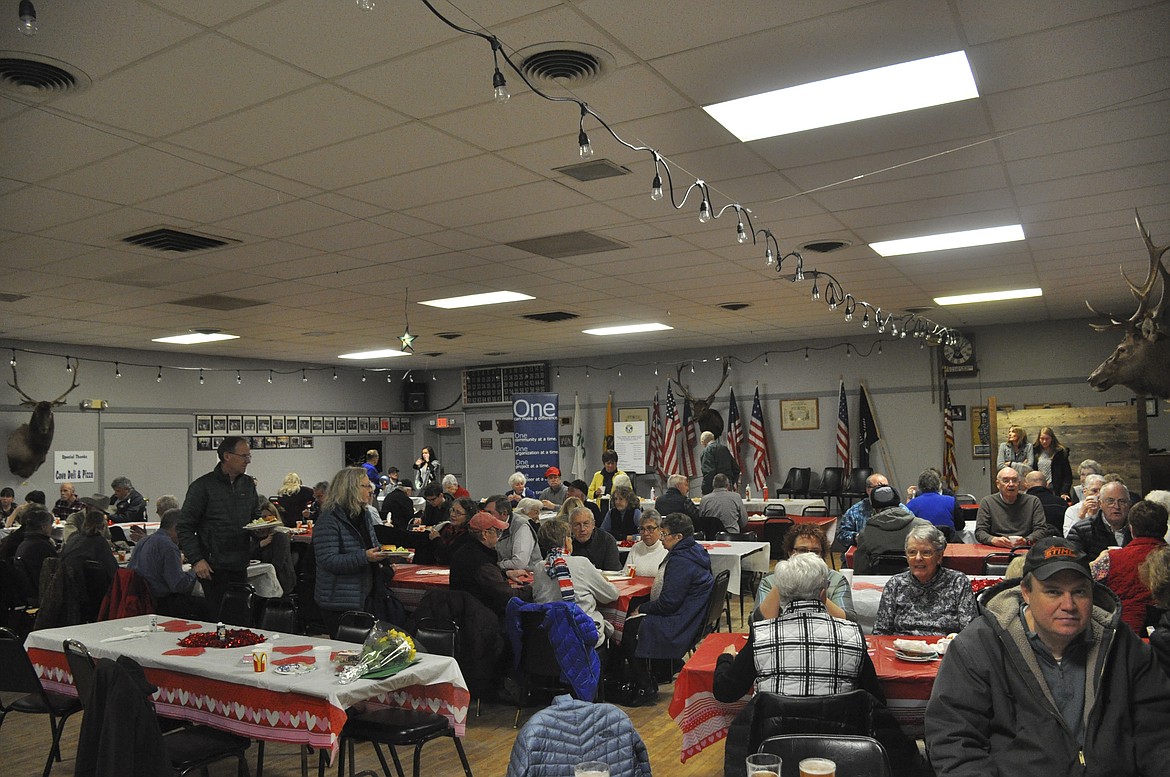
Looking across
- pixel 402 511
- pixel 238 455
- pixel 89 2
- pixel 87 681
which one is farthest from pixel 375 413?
pixel 89 2

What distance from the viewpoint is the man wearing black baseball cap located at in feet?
8.45

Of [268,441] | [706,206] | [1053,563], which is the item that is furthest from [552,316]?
[1053,563]

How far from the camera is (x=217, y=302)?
377 inches

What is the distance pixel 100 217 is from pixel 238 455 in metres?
1.86

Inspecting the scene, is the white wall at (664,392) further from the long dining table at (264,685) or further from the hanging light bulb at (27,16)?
the hanging light bulb at (27,16)

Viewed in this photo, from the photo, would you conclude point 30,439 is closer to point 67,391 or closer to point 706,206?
point 67,391

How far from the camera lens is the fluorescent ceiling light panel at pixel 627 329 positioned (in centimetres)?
1281

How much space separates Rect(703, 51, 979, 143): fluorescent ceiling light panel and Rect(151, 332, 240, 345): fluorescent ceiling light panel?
9.61 m

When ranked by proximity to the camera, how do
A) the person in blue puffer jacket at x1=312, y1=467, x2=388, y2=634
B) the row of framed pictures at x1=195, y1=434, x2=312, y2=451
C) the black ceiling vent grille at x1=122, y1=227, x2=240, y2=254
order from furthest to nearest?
the row of framed pictures at x1=195, y1=434, x2=312, y2=451, the black ceiling vent grille at x1=122, y1=227, x2=240, y2=254, the person in blue puffer jacket at x1=312, y1=467, x2=388, y2=634

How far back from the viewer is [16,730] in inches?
235

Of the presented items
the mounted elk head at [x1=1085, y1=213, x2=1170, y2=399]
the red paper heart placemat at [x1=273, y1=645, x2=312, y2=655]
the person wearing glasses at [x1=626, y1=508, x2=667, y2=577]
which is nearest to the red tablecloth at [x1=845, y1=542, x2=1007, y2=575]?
the mounted elk head at [x1=1085, y1=213, x2=1170, y2=399]

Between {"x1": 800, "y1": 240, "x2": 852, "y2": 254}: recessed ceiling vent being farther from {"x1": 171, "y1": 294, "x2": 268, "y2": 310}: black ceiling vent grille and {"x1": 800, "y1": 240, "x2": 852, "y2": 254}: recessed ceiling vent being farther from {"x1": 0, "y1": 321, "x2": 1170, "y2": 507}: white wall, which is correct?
Answer: {"x1": 0, "y1": 321, "x2": 1170, "y2": 507}: white wall

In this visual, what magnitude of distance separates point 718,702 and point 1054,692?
1.65m

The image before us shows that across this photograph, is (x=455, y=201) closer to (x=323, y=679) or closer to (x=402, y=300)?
(x=323, y=679)
